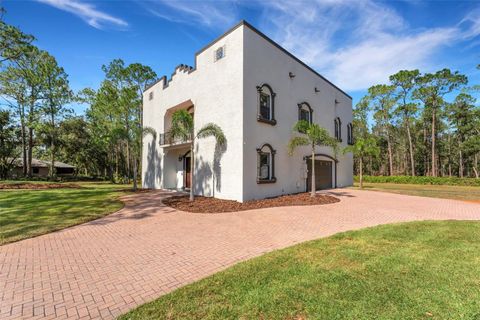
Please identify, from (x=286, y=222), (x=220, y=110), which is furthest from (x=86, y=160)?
(x=286, y=222)

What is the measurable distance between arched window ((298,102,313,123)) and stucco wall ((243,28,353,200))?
37 cm

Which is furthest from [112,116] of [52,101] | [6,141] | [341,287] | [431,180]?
[431,180]

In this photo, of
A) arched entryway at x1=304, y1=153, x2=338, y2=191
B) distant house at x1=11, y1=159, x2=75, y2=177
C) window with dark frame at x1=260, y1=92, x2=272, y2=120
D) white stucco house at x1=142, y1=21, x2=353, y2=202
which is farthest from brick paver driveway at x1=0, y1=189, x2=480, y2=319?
A: distant house at x1=11, y1=159, x2=75, y2=177

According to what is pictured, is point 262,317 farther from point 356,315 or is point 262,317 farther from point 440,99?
point 440,99

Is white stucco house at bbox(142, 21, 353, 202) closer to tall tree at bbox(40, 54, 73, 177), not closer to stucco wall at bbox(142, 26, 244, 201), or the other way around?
stucco wall at bbox(142, 26, 244, 201)

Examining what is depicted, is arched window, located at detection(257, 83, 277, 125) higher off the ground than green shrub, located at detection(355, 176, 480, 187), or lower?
higher

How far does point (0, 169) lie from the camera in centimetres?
3034

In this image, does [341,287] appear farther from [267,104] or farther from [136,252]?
[267,104]

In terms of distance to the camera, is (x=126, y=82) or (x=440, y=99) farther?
(x=440, y=99)

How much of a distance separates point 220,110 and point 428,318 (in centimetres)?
1174

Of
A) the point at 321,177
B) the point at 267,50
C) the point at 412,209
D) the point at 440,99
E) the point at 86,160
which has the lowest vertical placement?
the point at 412,209

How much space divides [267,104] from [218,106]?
2949 millimetres

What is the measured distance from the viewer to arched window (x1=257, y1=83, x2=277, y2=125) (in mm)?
13037

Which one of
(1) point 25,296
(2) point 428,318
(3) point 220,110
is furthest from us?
(3) point 220,110
